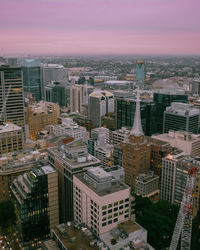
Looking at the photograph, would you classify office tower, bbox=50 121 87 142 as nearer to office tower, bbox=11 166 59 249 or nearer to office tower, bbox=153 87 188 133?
office tower, bbox=153 87 188 133

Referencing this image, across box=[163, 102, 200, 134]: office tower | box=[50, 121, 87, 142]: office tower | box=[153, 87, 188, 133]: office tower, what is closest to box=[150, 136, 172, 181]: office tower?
box=[163, 102, 200, 134]: office tower

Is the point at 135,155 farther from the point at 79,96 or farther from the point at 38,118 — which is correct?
the point at 79,96

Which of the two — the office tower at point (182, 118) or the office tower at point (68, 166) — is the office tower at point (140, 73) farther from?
the office tower at point (68, 166)

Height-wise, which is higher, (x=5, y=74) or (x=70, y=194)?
(x=5, y=74)

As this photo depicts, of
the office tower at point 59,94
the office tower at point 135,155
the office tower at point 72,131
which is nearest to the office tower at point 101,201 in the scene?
the office tower at point 135,155

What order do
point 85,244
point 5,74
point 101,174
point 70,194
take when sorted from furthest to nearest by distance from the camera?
point 5,74 < point 70,194 < point 101,174 < point 85,244

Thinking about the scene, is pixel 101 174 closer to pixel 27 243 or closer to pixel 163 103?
pixel 27 243

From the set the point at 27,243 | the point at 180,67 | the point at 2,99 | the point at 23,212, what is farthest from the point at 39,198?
the point at 180,67
